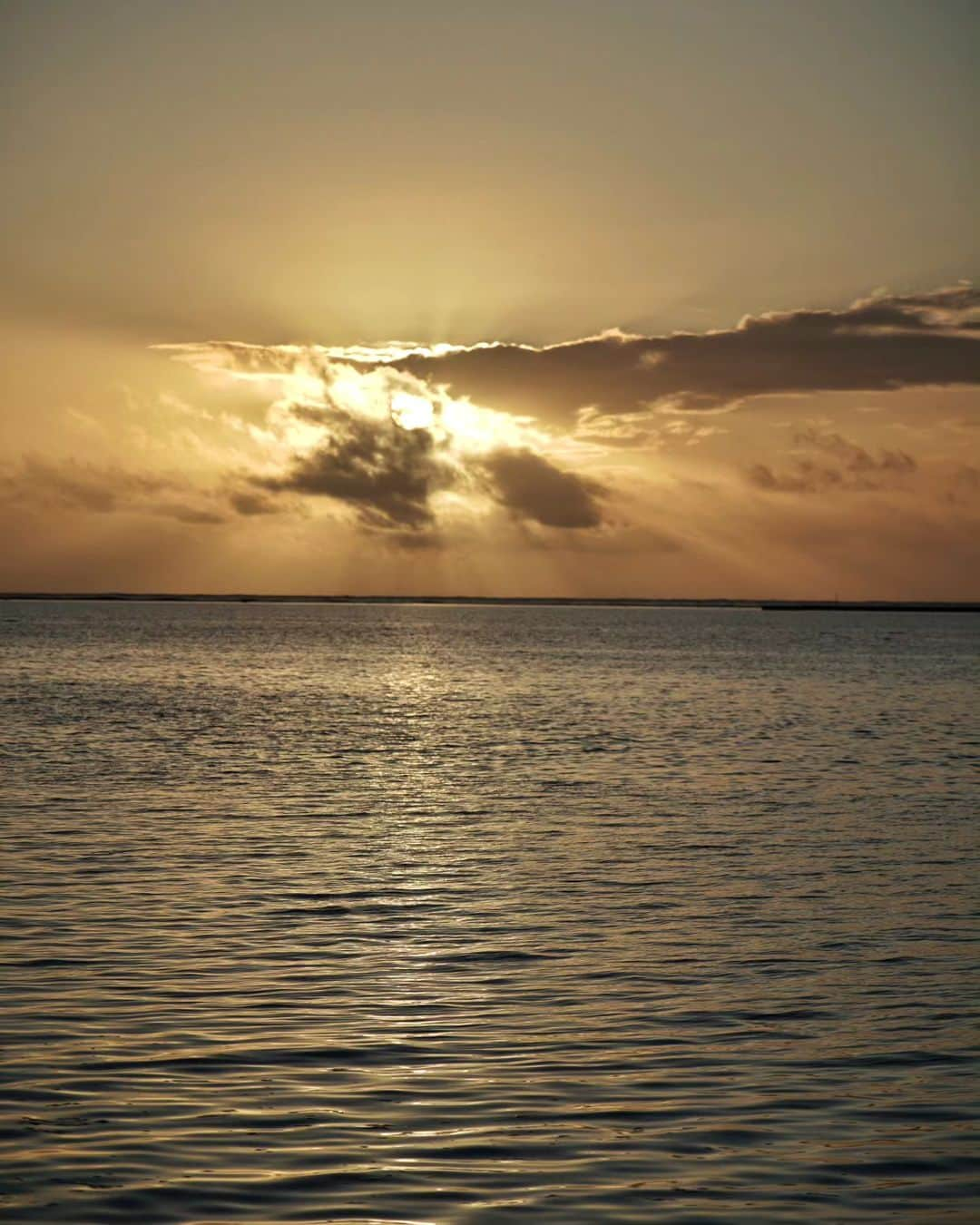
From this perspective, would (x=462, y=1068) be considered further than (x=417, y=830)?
No

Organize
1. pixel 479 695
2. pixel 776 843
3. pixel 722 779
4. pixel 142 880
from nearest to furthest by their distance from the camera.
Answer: pixel 142 880
pixel 776 843
pixel 722 779
pixel 479 695

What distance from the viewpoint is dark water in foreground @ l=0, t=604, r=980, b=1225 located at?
11766 millimetres

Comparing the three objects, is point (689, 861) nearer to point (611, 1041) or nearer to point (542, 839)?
point (542, 839)

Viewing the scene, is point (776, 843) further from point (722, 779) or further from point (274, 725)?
point (274, 725)

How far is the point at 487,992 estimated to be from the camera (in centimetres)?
1755

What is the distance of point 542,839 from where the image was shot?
30.1 meters

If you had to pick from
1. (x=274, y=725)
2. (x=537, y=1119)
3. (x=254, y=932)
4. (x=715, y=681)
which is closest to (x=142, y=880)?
(x=254, y=932)

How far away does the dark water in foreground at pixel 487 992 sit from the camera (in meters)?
11.8

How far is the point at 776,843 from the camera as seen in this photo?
29875 mm

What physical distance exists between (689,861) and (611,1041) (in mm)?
12225

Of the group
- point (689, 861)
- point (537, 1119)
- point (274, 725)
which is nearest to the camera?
point (537, 1119)

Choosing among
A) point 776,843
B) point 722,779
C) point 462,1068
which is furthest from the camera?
point 722,779

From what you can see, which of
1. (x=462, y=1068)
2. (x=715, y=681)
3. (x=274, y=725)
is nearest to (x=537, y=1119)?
(x=462, y=1068)

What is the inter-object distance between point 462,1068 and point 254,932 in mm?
6634
